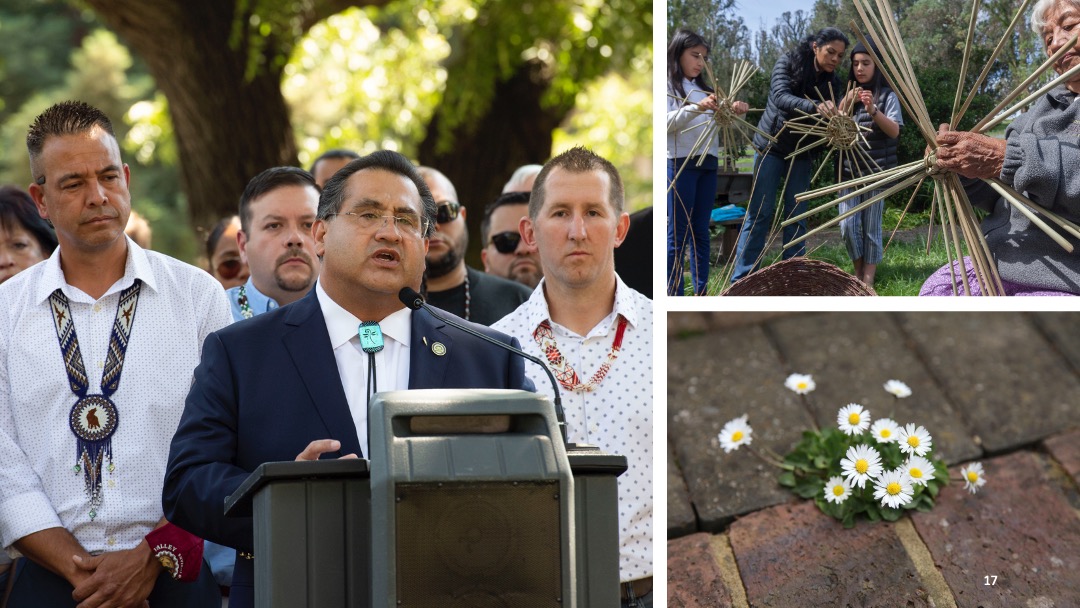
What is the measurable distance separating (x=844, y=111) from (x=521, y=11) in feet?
15.0

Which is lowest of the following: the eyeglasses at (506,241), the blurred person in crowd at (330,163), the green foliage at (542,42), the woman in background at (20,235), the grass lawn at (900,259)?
the grass lawn at (900,259)

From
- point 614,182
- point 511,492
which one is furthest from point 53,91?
point 511,492

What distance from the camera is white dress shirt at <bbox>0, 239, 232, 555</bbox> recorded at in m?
Answer: 3.07

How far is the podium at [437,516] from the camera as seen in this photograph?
216 cm

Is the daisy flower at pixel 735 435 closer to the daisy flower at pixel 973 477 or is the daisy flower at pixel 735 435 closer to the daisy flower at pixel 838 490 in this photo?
the daisy flower at pixel 838 490

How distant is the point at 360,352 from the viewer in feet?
9.70

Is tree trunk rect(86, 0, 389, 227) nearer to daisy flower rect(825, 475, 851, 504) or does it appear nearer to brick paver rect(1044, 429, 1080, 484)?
daisy flower rect(825, 475, 851, 504)

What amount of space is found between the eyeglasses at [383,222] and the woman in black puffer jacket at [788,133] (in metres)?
0.93

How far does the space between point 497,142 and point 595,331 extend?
15.4 ft

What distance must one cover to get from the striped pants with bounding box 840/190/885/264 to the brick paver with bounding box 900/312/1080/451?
135 centimetres

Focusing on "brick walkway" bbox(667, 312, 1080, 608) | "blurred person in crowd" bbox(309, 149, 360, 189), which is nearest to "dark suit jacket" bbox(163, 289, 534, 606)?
"brick walkway" bbox(667, 312, 1080, 608)

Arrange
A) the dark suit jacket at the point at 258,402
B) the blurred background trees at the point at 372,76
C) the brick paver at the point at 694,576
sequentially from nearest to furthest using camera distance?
1. the dark suit jacket at the point at 258,402
2. the brick paver at the point at 694,576
3. the blurred background trees at the point at 372,76

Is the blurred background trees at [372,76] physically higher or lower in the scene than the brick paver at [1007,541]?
higher

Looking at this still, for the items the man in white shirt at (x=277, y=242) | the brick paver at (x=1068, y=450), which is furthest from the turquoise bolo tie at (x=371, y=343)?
the brick paver at (x=1068, y=450)
